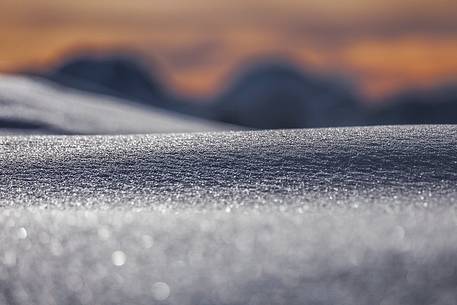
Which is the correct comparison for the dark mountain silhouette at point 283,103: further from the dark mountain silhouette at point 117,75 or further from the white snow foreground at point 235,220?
the white snow foreground at point 235,220

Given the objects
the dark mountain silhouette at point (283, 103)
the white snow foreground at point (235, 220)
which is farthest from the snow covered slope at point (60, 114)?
the dark mountain silhouette at point (283, 103)

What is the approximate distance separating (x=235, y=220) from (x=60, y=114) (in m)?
3.21

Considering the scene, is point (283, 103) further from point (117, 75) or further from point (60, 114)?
point (60, 114)

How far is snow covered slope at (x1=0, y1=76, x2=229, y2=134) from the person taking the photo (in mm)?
4191

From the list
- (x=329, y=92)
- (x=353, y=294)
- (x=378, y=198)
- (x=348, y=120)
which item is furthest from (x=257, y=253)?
(x=329, y=92)

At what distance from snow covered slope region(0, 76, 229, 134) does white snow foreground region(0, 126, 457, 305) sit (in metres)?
1.54

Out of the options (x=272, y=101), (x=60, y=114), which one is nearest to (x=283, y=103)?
(x=272, y=101)

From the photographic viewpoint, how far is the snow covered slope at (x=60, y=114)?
13.8ft

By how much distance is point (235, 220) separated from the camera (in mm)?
1691

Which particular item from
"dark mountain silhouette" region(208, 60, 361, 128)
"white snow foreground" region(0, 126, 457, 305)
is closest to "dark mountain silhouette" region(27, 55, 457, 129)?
"dark mountain silhouette" region(208, 60, 361, 128)

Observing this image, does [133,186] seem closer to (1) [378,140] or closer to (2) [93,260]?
(2) [93,260]

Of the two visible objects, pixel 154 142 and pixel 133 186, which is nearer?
pixel 133 186

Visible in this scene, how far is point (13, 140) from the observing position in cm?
285

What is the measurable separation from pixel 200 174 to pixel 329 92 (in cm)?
3620
